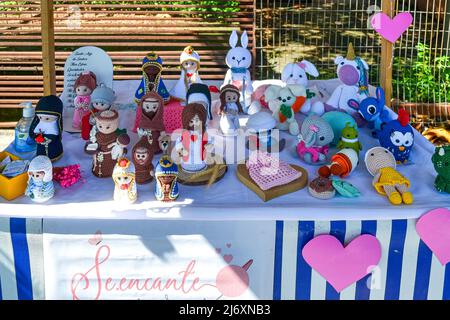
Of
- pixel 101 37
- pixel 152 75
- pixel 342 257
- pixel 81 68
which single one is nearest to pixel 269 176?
pixel 342 257

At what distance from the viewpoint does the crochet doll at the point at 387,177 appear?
1.62 m

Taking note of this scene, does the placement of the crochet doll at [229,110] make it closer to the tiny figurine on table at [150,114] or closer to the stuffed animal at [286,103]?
the stuffed animal at [286,103]

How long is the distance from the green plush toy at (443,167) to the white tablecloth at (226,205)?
0.09 ft

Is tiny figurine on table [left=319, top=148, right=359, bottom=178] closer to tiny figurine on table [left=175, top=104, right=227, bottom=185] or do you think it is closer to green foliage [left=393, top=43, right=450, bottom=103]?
tiny figurine on table [left=175, top=104, right=227, bottom=185]

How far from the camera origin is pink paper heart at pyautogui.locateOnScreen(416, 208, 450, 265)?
157cm

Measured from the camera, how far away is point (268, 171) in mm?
1721

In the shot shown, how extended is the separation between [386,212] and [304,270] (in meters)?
0.28

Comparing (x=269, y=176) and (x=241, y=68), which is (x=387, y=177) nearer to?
(x=269, y=176)

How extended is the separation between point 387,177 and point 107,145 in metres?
0.82

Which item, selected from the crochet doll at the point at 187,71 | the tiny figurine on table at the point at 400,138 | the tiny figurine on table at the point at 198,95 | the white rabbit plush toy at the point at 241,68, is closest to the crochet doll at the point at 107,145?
the tiny figurine on table at the point at 198,95

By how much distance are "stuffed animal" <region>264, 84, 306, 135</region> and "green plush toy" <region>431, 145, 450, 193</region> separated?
22.3 inches

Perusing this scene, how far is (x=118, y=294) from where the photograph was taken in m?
1.66
